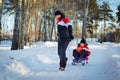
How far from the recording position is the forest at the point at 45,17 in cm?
2180

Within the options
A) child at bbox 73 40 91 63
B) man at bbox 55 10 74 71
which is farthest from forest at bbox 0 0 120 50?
man at bbox 55 10 74 71

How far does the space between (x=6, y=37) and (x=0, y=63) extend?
72.2 meters

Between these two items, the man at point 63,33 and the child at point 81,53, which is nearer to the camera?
the man at point 63,33

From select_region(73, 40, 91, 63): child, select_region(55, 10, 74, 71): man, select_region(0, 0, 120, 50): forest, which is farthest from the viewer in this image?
select_region(0, 0, 120, 50): forest

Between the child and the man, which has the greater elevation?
the man

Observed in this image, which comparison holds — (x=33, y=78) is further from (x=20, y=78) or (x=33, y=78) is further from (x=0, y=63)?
(x=0, y=63)

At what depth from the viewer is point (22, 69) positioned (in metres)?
10.2

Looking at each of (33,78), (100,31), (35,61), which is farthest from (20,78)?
(100,31)

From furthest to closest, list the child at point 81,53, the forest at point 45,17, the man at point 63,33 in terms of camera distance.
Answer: the forest at point 45,17
the child at point 81,53
the man at point 63,33

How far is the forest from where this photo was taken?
21.8m

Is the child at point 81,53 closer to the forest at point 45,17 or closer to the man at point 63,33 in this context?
the man at point 63,33

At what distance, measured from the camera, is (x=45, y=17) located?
53656 millimetres

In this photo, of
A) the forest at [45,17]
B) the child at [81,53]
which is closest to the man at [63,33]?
the child at [81,53]

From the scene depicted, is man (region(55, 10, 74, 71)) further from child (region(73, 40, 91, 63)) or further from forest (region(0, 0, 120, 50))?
forest (region(0, 0, 120, 50))
